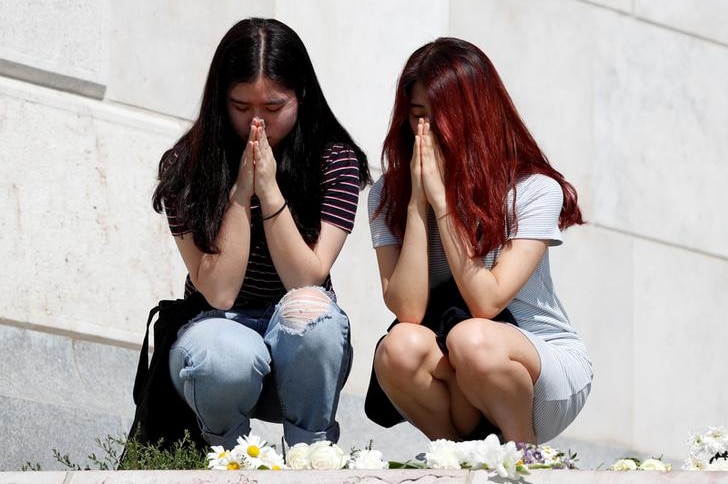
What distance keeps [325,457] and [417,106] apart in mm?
1312

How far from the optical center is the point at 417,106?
5711mm

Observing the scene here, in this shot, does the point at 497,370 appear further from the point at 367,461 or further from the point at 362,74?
the point at 362,74

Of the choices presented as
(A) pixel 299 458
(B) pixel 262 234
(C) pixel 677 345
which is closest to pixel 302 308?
(B) pixel 262 234

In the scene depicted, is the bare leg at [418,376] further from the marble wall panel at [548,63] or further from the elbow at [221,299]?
the marble wall panel at [548,63]

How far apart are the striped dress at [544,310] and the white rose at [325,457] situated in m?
0.77

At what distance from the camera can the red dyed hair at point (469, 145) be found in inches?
218

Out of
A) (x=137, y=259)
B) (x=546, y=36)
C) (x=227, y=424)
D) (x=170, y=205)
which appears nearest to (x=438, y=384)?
(x=227, y=424)

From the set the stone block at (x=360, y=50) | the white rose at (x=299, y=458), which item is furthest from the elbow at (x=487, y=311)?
the stone block at (x=360, y=50)

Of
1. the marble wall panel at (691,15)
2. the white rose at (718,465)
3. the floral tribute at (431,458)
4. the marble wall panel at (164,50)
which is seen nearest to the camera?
the floral tribute at (431,458)

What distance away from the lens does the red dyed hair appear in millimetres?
5527

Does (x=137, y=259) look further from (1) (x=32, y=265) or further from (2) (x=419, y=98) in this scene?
(2) (x=419, y=98)

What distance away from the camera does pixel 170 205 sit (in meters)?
5.68

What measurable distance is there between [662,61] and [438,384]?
141 inches

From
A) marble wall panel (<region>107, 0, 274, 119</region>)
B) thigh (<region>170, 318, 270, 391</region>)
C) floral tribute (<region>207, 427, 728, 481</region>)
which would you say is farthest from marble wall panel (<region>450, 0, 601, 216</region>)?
floral tribute (<region>207, 427, 728, 481</region>)
